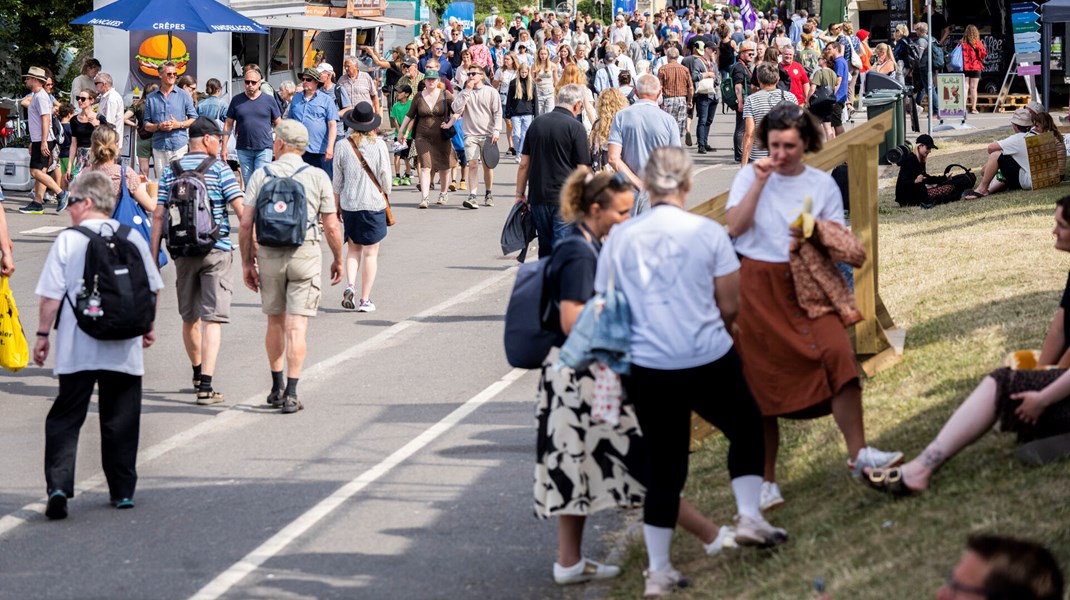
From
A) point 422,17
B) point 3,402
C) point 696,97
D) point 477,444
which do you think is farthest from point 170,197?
point 422,17

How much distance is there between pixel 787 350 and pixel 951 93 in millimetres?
20639

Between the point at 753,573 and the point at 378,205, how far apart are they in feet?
23.6

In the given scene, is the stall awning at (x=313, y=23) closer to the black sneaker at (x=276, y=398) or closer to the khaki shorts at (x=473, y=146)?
the khaki shorts at (x=473, y=146)

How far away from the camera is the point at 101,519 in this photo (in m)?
7.38

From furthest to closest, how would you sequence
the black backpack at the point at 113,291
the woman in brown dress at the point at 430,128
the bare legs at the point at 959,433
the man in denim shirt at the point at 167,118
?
the woman in brown dress at the point at 430,128 → the man in denim shirt at the point at 167,118 → the black backpack at the point at 113,291 → the bare legs at the point at 959,433

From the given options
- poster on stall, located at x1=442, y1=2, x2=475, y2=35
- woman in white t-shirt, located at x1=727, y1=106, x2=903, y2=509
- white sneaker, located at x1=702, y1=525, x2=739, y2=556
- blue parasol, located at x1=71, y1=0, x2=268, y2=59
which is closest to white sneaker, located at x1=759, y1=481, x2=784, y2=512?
woman in white t-shirt, located at x1=727, y1=106, x2=903, y2=509

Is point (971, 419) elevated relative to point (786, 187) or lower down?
lower down

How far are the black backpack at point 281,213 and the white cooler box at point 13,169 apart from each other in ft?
41.5

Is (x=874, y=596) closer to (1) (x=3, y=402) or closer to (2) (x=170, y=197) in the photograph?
(2) (x=170, y=197)

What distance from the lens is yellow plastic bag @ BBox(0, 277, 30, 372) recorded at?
30.5 feet

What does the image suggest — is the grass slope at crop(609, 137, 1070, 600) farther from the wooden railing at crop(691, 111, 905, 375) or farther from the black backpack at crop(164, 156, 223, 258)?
the black backpack at crop(164, 156, 223, 258)

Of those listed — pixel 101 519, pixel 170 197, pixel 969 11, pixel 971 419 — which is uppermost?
pixel 969 11

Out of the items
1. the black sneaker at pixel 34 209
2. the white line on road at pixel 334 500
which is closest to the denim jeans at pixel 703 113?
the black sneaker at pixel 34 209

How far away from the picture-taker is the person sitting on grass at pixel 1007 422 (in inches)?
231
